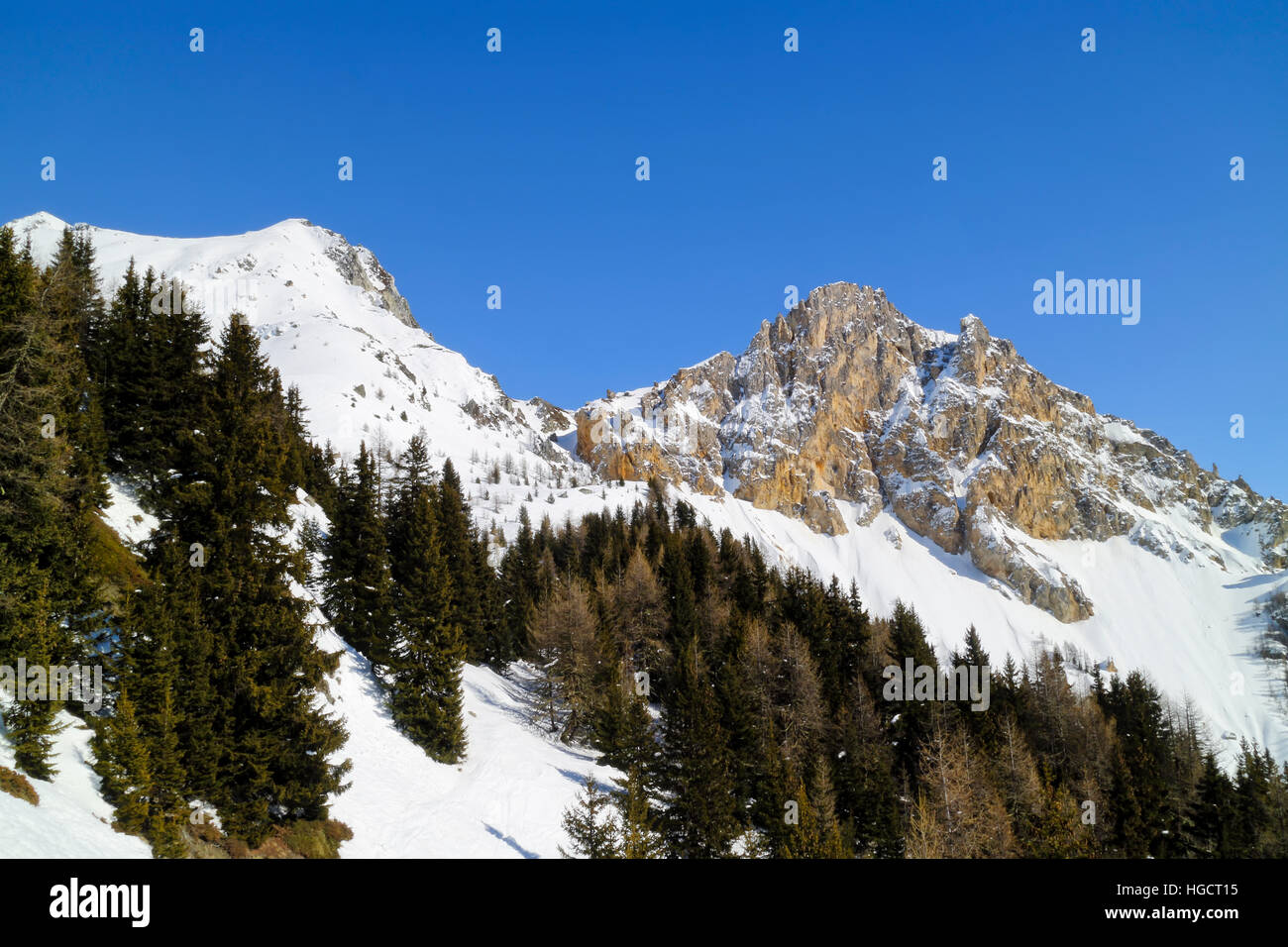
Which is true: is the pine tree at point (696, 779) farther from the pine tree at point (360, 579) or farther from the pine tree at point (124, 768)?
the pine tree at point (124, 768)

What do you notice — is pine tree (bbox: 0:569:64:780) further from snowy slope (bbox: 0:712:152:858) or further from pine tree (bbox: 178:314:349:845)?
pine tree (bbox: 178:314:349:845)

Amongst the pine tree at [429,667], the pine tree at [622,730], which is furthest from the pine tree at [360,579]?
the pine tree at [622,730]

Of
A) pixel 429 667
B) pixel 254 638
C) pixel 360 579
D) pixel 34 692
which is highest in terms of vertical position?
pixel 360 579

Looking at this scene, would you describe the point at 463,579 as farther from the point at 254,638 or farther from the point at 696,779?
the point at 254,638

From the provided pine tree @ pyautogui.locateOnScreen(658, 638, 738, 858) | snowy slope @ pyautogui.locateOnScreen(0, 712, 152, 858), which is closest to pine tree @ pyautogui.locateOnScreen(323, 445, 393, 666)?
pine tree @ pyautogui.locateOnScreen(658, 638, 738, 858)

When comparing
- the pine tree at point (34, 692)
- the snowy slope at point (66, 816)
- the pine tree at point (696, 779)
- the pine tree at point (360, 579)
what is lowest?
the pine tree at point (696, 779)

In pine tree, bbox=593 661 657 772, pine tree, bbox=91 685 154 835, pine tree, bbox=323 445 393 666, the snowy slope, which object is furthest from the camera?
pine tree, bbox=323 445 393 666

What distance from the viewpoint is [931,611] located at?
7224 inches

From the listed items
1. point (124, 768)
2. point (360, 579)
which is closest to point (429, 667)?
point (360, 579)

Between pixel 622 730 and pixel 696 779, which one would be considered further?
pixel 622 730

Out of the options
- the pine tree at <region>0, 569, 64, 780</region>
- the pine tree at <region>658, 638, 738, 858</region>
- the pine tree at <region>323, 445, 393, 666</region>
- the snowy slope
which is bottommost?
the pine tree at <region>658, 638, 738, 858</region>

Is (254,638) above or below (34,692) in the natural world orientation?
above
